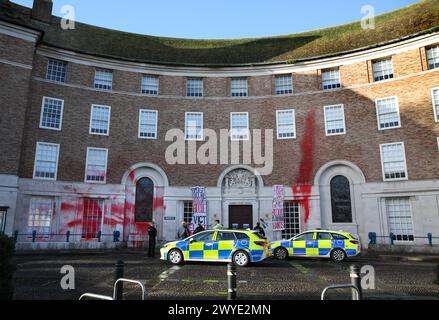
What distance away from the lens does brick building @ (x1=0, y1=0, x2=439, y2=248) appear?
20.0 m

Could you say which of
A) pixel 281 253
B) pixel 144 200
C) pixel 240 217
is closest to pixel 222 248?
pixel 281 253

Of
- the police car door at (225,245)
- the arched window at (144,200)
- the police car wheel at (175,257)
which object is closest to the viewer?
the police car door at (225,245)

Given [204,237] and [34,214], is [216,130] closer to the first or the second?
[204,237]

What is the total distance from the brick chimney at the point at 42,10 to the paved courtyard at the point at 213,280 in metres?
19.0

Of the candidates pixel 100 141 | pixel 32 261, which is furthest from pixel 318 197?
pixel 32 261

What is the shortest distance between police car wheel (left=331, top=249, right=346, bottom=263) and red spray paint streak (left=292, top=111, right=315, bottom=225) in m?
6.75

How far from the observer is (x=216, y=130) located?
23781 millimetres

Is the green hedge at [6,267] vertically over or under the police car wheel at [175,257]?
over

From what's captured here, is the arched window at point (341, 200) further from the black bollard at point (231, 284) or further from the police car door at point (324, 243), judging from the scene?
the black bollard at point (231, 284)

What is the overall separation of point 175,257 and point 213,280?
382cm

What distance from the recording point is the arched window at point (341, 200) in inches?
851

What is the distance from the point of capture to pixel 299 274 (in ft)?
37.5

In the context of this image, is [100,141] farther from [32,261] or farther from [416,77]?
[416,77]

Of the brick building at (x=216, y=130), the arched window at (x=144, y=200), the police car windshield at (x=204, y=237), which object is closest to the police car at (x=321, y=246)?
the police car windshield at (x=204, y=237)
